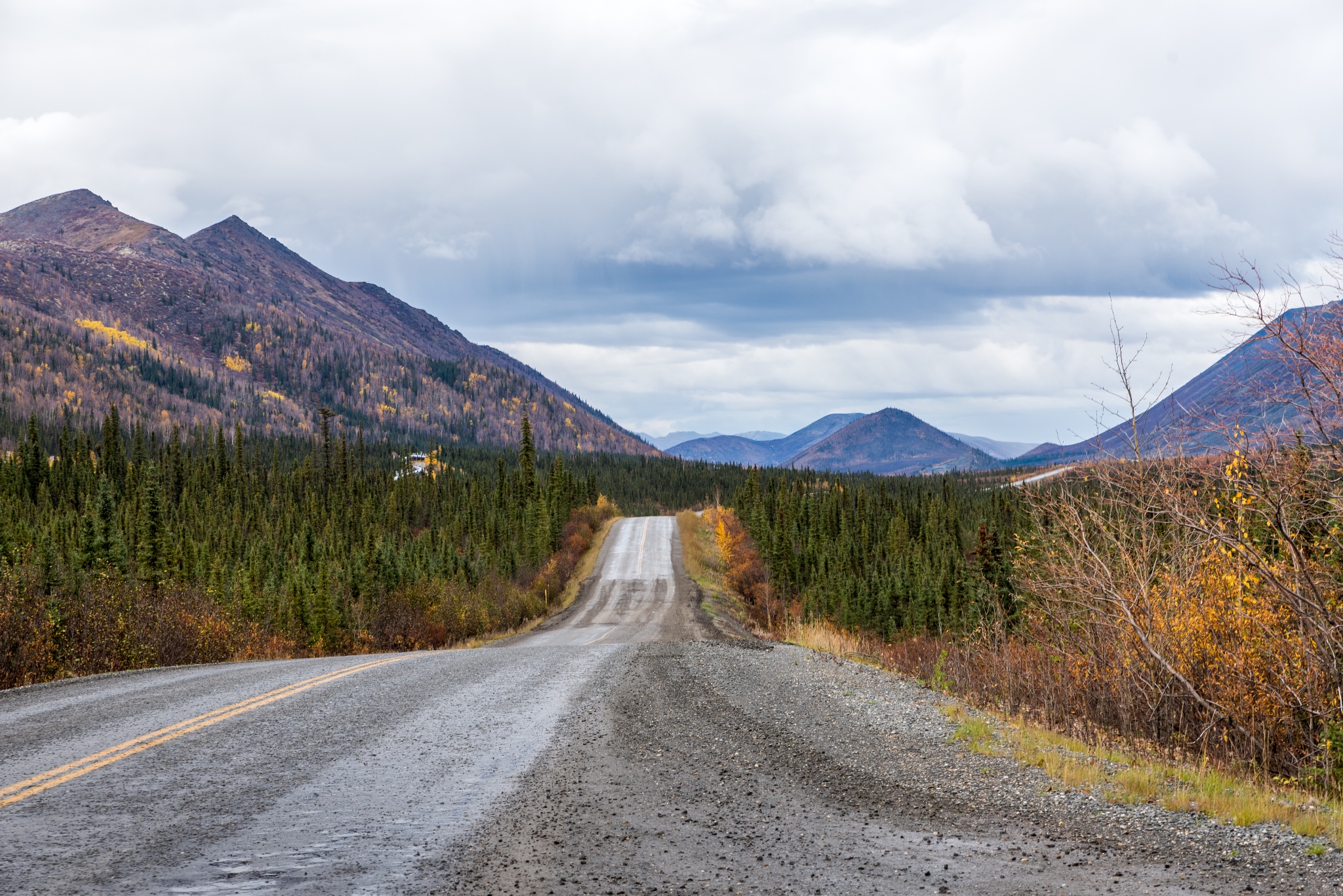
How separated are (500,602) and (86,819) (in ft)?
150

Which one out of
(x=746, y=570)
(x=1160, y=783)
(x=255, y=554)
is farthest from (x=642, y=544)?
(x=1160, y=783)

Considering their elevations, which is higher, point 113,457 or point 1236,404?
point 113,457

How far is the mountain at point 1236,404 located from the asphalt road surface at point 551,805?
124 inches

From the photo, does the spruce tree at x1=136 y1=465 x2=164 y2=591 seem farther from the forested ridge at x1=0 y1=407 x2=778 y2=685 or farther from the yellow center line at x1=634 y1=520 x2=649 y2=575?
the yellow center line at x1=634 y1=520 x2=649 y2=575

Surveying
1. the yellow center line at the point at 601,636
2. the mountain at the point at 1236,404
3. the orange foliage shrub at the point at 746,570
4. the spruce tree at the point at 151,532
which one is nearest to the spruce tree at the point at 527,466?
the orange foliage shrub at the point at 746,570

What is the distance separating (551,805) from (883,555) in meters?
93.1

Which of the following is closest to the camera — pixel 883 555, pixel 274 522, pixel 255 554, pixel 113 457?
pixel 255 554

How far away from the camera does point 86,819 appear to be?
528 cm

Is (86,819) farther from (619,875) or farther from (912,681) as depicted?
(912,681)

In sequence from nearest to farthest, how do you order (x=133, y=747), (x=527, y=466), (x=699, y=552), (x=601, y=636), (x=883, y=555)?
(x=133, y=747)
(x=601, y=636)
(x=699, y=552)
(x=883, y=555)
(x=527, y=466)

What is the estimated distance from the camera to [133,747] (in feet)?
24.0

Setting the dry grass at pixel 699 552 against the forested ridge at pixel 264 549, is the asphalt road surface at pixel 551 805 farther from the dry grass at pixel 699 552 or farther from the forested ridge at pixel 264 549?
the dry grass at pixel 699 552

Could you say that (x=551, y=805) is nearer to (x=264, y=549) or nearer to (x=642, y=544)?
(x=642, y=544)

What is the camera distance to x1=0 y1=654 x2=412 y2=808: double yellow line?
5.91 metres
